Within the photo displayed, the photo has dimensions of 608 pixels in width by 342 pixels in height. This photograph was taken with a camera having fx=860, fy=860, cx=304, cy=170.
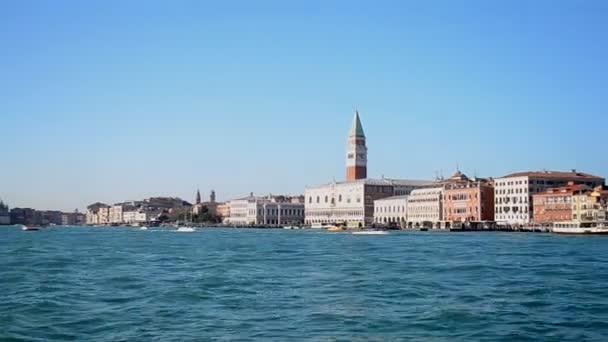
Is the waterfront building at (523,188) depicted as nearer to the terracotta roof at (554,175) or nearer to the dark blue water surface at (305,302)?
the terracotta roof at (554,175)

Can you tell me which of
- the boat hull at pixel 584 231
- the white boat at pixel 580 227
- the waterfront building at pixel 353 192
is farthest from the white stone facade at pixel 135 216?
the boat hull at pixel 584 231

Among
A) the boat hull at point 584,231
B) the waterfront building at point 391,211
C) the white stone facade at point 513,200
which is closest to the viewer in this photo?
the boat hull at point 584,231

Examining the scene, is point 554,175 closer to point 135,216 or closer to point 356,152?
point 356,152

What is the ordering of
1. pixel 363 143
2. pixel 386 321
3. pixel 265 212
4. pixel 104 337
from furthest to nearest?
pixel 265 212 → pixel 363 143 → pixel 386 321 → pixel 104 337

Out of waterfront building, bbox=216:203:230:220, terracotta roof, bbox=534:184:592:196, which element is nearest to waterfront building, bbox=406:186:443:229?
terracotta roof, bbox=534:184:592:196

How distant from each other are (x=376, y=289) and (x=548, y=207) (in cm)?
6293

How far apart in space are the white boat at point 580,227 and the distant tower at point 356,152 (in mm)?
53508

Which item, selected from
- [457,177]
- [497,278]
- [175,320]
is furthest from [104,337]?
[457,177]

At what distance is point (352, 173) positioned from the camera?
12425cm

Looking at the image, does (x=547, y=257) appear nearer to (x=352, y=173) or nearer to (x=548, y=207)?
(x=548, y=207)

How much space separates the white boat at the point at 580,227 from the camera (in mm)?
63931

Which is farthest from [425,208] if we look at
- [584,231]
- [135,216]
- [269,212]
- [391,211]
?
[135,216]

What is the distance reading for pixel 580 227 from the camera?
220 ft

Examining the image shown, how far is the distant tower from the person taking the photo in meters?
123
